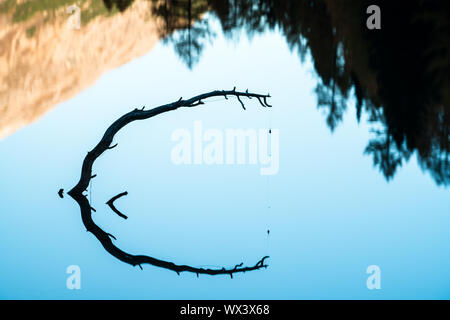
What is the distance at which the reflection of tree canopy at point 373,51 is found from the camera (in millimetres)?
3637

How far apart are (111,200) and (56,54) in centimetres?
135

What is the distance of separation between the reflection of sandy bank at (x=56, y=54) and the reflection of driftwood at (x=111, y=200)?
20.8 inches

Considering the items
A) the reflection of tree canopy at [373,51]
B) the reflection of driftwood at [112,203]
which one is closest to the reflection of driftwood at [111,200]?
the reflection of driftwood at [112,203]

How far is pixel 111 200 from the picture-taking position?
134 inches

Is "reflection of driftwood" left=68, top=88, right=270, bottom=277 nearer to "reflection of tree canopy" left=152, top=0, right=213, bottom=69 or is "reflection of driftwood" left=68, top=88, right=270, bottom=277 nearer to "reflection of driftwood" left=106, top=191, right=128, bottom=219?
"reflection of driftwood" left=106, top=191, right=128, bottom=219

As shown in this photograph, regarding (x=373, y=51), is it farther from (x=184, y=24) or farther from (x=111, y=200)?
(x=111, y=200)

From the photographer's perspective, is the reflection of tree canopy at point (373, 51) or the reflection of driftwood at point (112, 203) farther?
the reflection of tree canopy at point (373, 51)

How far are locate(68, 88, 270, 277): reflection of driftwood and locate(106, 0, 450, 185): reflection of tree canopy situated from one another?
1.48ft

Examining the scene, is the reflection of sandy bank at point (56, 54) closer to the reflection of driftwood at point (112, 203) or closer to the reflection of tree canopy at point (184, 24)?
the reflection of tree canopy at point (184, 24)

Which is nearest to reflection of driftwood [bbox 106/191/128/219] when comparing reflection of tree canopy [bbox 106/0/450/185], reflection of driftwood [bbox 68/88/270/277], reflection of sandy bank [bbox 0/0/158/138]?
reflection of driftwood [bbox 68/88/270/277]

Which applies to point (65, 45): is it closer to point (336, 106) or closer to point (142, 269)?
point (142, 269)

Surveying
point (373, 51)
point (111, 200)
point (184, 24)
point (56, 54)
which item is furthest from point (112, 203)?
point (373, 51)

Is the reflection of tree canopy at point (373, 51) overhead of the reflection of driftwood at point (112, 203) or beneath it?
overhead
